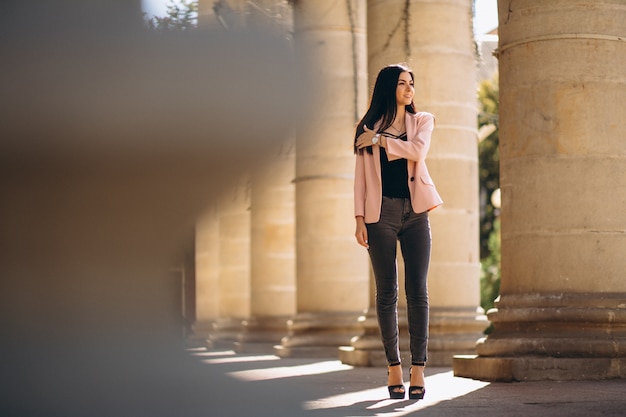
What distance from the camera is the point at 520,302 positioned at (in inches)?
377

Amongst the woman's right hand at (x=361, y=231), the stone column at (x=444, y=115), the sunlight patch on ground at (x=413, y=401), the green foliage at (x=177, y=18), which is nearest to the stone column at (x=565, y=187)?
the sunlight patch on ground at (x=413, y=401)

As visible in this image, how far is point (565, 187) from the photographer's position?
9367 millimetres

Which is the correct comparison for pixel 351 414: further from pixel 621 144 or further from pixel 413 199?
pixel 621 144

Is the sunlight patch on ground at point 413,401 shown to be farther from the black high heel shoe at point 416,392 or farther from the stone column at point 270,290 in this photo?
the stone column at point 270,290

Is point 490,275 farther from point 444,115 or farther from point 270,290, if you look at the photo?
point 444,115

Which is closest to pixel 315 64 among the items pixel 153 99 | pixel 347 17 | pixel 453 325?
pixel 153 99

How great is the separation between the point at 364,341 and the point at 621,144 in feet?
18.6

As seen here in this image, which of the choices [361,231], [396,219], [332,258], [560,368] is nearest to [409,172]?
[396,219]

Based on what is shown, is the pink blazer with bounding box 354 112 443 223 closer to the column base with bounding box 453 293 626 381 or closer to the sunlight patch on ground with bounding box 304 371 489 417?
the sunlight patch on ground with bounding box 304 371 489 417

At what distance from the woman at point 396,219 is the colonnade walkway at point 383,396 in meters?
0.42


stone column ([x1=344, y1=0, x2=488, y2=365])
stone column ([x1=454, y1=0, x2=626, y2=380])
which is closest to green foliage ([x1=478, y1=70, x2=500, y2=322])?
stone column ([x1=344, y1=0, x2=488, y2=365])

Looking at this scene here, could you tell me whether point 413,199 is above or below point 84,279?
above

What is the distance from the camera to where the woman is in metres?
7.17

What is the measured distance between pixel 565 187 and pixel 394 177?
2.62 m
